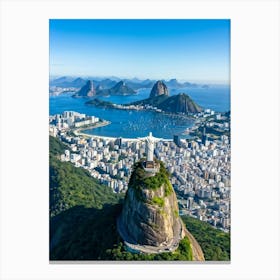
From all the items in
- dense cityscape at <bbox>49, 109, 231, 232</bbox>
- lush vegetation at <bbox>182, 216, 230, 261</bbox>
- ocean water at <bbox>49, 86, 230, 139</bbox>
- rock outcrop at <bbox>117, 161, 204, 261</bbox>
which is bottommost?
lush vegetation at <bbox>182, 216, 230, 261</bbox>

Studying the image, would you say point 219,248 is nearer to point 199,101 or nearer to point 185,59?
point 199,101

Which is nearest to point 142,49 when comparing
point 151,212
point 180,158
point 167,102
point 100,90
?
point 167,102

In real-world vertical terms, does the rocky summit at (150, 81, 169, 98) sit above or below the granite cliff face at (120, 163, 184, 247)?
above

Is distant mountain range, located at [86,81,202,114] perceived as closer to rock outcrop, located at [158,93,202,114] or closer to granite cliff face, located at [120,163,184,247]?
rock outcrop, located at [158,93,202,114]

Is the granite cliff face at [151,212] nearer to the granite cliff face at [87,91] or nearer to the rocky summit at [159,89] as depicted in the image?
the rocky summit at [159,89]

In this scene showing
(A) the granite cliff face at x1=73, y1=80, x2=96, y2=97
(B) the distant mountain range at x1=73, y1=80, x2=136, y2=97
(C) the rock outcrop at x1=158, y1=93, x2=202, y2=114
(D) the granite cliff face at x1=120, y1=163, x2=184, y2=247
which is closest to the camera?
(D) the granite cliff face at x1=120, y1=163, x2=184, y2=247

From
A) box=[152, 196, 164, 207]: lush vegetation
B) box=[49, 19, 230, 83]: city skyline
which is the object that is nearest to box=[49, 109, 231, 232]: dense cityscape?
box=[49, 19, 230, 83]: city skyline

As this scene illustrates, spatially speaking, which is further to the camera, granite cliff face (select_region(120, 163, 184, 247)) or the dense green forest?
the dense green forest
